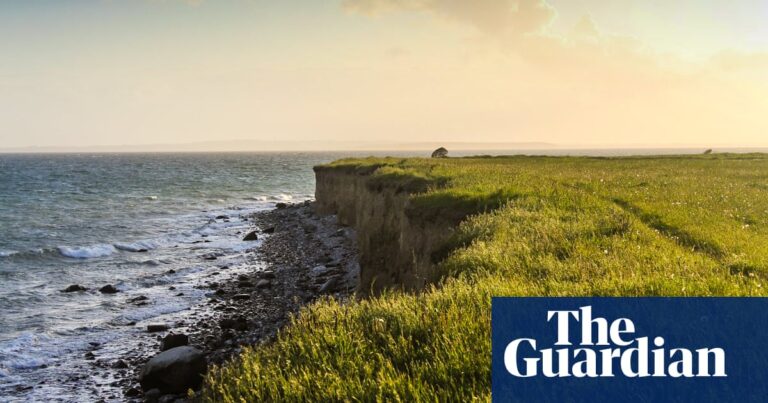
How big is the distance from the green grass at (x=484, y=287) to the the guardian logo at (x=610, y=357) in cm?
41

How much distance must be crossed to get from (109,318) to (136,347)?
186 inches

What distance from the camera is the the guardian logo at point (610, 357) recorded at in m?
4.82

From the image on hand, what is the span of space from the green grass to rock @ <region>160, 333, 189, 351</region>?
1254 cm

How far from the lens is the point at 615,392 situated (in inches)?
176

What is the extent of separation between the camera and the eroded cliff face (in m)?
15.2

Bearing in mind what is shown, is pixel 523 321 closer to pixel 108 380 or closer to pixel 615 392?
pixel 615 392

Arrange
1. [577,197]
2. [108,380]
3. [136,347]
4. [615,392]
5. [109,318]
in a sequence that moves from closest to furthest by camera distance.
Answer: [615,392] → [577,197] → [108,380] → [136,347] → [109,318]

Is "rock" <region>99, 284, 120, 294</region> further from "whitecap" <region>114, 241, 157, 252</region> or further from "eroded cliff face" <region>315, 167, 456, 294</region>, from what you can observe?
"eroded cliff face" <region>315, 167, 456, 294</region>

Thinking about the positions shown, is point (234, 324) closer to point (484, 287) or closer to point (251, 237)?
point (484, 287)

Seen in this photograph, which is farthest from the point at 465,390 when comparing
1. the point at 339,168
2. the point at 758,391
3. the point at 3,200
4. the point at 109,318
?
the point at 3,200

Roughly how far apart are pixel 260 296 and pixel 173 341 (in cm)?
767

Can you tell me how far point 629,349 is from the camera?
5031mm

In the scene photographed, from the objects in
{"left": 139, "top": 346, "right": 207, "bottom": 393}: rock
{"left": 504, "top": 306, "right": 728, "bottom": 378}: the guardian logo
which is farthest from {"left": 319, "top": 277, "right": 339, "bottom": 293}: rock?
{"left": 504, "top": 306, "right": 728, "bottom": 378}: the guardian logo

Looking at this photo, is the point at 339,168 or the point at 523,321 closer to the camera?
the point at 523,321
